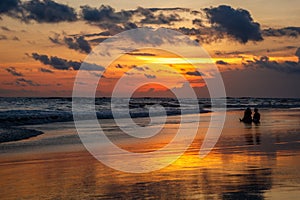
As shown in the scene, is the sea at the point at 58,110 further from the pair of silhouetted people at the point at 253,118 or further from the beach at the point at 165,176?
the beach at the point at 165,176

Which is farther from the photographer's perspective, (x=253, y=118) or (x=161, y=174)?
(x=253, y=118)

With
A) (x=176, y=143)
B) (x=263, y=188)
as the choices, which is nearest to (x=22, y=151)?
(x=176, y=143)

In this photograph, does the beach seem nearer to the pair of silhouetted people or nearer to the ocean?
the ocean

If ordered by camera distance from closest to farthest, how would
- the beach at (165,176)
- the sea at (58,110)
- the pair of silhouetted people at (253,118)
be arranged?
the beach at (165,176), the pair of silhouetted people at (253,118), the sea at (58,110)

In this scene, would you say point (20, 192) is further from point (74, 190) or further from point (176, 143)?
point (176, 143)

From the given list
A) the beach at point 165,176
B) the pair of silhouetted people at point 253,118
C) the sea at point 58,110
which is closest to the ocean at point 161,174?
the beach at point 165,176

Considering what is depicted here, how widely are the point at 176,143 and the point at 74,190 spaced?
35.9ft

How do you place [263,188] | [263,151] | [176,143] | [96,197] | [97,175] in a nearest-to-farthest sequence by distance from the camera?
[96,197] → [263,188] → [97,175] → [263,151] → [176,143]

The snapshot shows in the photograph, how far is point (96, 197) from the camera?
955cm

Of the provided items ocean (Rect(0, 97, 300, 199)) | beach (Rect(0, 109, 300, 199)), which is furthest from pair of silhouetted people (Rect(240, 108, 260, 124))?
beach (Rect(0, 109, 300, 199))

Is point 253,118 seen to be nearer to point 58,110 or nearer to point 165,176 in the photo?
point 165,176

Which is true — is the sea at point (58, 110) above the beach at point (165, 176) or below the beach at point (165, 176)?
below

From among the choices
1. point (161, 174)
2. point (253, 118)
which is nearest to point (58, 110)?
point (253, 118)

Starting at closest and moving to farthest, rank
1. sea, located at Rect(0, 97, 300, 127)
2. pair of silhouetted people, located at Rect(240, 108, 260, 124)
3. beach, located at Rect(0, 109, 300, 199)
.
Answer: beach, located at Rect(0, 109, 300, 199) → pair of silhouetted people, located at Rect(240, 108, 260, 124) → sea, located at Rect(0, 97, 300, 127)
